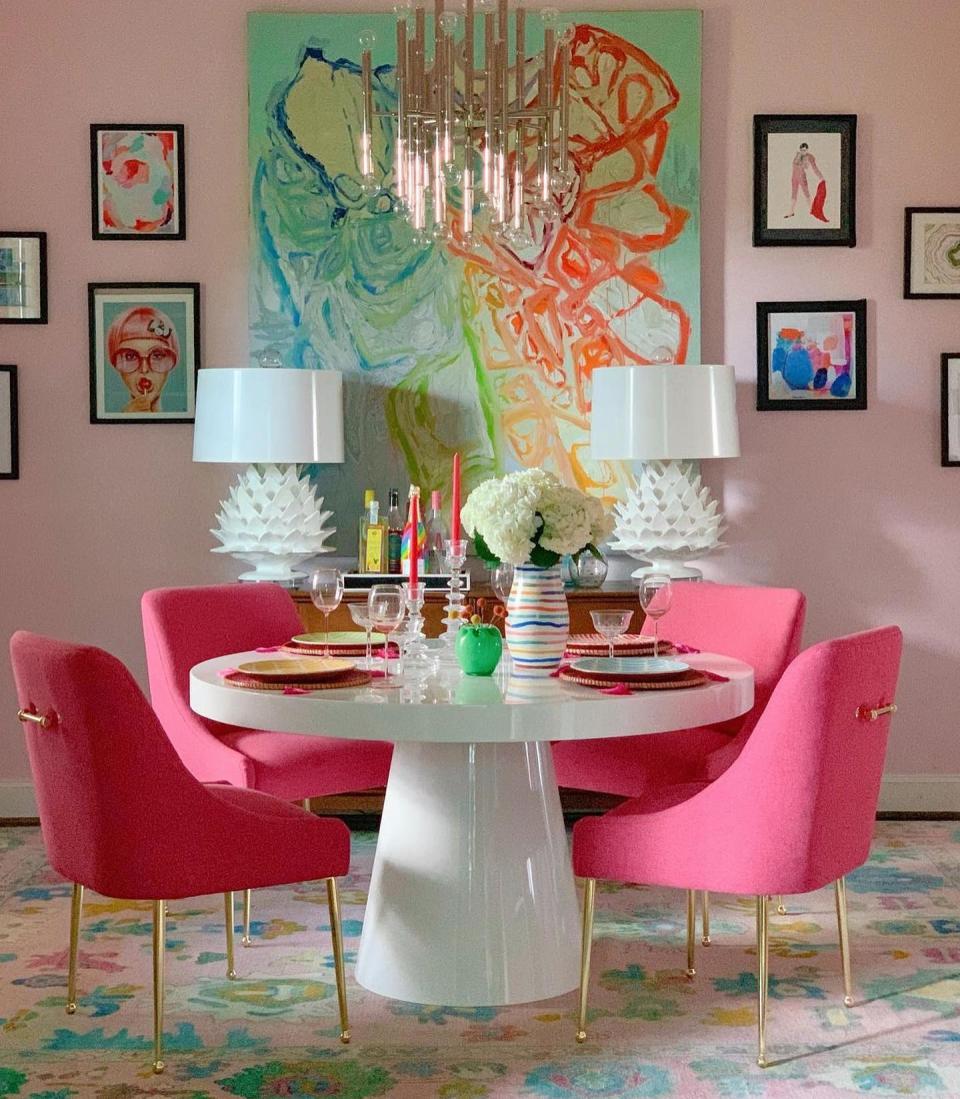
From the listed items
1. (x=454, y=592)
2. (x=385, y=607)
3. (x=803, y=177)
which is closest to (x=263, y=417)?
(x=454, y=592)

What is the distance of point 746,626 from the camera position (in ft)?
12.5

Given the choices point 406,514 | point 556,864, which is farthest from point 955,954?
point 406,514

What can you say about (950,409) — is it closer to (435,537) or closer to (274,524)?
(435,537)

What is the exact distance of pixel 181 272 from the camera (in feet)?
16.3

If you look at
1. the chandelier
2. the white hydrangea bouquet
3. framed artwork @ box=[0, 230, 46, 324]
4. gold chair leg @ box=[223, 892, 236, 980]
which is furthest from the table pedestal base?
framed artwork @ box=[0, 230, 46, 324]

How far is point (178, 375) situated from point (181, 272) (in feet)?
1.12

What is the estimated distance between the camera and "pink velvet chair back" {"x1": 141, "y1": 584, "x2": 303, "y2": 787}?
3551 millimetres

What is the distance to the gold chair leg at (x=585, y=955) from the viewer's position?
2986 millimetres

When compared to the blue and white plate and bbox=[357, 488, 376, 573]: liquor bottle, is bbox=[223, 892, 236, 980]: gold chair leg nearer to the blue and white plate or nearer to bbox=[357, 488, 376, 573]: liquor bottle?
the blue and white plate

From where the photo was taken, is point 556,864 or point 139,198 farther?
point 139,198

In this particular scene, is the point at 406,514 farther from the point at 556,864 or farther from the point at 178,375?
the point at 556,864

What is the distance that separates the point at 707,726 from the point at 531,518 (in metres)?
1.11

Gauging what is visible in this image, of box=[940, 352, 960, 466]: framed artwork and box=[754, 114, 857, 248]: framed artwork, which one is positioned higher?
box=[754, 114, 857, 248]: framed artwork

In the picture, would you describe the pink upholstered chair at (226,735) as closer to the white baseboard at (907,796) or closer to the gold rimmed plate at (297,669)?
the gold rimmed plate at (297,669)
